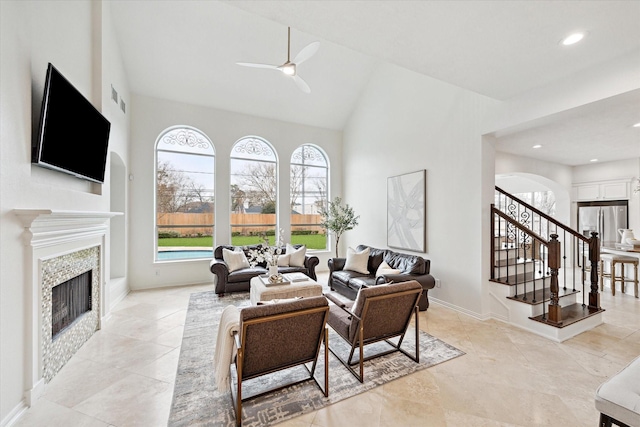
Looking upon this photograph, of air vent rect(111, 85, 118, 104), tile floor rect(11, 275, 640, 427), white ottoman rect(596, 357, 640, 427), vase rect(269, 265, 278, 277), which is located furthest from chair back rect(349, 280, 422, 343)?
air vent rect(111, 85, 118, 104)

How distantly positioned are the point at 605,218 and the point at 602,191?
26.2 inches

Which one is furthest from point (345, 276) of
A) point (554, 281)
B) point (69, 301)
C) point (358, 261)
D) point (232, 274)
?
point (69, 301)

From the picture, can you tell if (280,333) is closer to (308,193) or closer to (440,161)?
(440,161)

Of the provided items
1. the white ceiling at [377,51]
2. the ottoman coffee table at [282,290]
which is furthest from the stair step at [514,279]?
the ottoman coffee table at [282,290]

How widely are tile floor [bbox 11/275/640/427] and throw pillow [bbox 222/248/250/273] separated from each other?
156cm

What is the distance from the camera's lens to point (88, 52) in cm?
353

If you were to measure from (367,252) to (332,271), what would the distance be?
80cm

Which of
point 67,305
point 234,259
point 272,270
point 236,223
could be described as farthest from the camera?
point 236,223

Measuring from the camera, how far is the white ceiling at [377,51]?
6.88ft

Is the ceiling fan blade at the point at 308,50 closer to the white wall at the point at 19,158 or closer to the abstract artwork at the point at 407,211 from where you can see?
the white wall at the point at 19,158

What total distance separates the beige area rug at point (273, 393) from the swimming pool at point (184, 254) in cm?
279

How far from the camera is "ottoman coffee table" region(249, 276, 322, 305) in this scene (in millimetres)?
3818

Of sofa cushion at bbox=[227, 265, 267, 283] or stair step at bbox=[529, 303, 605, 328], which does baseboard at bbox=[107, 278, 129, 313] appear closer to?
sofa cushion at bbox=[227, 265, 267, 283]

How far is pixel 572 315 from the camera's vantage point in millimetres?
3541
